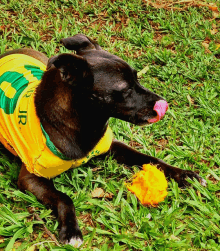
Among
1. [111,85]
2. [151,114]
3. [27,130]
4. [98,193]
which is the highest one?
[111,85]

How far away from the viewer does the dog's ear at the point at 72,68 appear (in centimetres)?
254

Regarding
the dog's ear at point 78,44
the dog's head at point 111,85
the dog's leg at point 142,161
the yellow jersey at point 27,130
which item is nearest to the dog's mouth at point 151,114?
the dog's head at point 111,85

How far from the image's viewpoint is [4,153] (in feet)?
12.5

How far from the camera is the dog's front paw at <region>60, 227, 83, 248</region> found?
2.80 meters

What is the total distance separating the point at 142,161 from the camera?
11.8 ft

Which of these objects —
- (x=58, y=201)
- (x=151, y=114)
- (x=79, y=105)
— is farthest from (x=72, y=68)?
(x=58, y=201)

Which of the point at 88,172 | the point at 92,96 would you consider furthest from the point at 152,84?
the point at 92,96

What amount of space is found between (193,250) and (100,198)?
101 centimetres

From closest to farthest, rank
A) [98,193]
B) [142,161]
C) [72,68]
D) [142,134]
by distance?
[72,68] < [98,193] < [142,161] < [142,134]

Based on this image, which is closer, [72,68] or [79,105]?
[72,68]

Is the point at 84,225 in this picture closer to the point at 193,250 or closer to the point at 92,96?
the point at 193,250

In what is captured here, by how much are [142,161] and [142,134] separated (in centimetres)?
63

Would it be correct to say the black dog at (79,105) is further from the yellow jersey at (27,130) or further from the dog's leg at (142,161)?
the dog's leg at (142,161)

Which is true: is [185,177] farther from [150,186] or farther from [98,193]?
[98,193]
